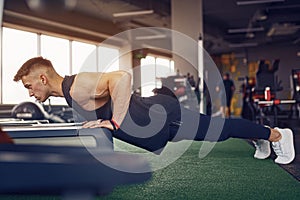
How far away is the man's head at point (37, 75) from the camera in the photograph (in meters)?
1.47

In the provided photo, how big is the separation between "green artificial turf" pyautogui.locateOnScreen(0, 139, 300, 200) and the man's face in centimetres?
39

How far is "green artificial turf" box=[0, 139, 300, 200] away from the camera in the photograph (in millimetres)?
1736

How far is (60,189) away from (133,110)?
1.44 metres

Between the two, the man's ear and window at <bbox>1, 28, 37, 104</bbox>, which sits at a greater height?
window at <bbox>1, 28, 37, 104</bbox>

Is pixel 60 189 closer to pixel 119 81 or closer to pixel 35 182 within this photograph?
pixel 35 182

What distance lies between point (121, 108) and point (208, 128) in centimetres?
63

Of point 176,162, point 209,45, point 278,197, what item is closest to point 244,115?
point 176,162

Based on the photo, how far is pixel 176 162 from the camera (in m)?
2.91

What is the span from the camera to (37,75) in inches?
58.9

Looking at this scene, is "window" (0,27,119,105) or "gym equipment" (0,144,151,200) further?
"window" (0,27,119,105)

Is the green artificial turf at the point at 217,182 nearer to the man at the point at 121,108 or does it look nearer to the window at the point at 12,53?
the man at the point at 121,108

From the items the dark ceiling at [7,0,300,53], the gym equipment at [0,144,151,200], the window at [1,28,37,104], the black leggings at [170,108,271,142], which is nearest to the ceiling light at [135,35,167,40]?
the dark ceiling at [7,0,300,53]

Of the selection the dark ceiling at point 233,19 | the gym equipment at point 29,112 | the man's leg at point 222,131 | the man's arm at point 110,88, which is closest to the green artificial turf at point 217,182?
the man's leg at point 222,131

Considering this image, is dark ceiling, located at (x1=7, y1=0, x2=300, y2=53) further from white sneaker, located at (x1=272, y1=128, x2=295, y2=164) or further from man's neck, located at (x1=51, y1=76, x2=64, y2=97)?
man's neck, located at (x1=51, y1=76, x2=64, y2=97)
